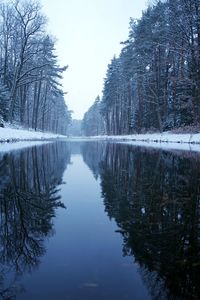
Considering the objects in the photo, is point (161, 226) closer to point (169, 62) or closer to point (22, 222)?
point (22, 222)

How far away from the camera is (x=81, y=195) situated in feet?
22.2

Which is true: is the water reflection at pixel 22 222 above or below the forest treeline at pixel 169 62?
below

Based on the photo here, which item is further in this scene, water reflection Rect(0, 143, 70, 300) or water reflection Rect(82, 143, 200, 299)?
water reflection Rect(0, 143, 70, 300)

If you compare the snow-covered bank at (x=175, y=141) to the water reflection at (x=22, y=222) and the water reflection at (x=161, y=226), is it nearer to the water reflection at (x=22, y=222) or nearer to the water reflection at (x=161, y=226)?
the water reflection at (x=161, y=226)

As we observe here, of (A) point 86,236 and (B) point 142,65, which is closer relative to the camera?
(A) point 86,236

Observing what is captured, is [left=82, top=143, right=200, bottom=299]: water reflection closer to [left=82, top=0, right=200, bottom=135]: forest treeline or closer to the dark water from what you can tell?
the dark water

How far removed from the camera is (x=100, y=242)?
12.7 feet

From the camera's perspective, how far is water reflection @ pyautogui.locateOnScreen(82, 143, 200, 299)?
286cm

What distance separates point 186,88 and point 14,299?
30.2 m

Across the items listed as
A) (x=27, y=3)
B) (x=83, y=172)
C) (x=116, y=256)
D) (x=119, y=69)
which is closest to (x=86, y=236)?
(x=116, y=256)

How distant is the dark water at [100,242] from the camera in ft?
8.88

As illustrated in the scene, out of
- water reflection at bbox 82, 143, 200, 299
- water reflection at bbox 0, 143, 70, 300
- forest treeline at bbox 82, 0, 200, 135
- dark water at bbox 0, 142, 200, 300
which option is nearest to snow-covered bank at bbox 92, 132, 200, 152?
forest treeline at bbox 82, 0, 200, 135

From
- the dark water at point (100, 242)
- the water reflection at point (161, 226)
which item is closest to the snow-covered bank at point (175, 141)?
the water reflection at point (161, 226)

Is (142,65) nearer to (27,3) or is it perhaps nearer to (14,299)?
(27,3)
